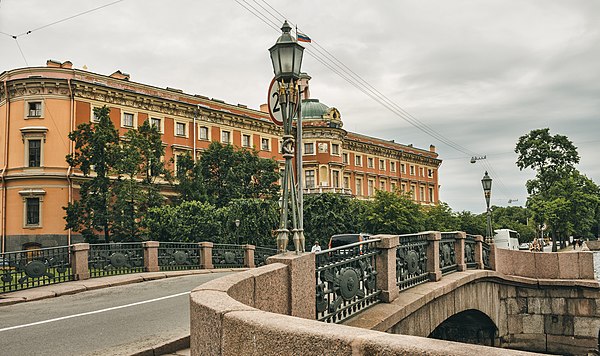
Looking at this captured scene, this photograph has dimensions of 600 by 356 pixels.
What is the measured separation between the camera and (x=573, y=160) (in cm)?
6462

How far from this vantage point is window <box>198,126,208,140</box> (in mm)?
52688

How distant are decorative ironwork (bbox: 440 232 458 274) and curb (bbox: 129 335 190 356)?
7317 mm

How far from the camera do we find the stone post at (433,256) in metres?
11.8

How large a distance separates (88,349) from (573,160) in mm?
68052

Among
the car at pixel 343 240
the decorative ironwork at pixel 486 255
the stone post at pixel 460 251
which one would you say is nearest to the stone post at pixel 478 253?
the decorative ironwork at pixel 486 255

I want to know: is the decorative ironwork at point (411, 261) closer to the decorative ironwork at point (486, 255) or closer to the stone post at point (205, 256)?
the decorative ironwork at point (486, 255)

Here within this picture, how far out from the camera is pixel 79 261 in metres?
16.3

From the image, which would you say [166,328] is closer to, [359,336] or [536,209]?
[359,336]

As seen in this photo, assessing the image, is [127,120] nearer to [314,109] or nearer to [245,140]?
[245,140]

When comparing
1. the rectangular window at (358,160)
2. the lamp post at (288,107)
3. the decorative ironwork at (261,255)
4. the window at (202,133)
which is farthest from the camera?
the rectangular window at (358,160)

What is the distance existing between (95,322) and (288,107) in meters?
5.20

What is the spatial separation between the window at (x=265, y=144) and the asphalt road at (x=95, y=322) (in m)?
46.0

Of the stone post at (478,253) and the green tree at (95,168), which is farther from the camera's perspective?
the green tree at (95,168)

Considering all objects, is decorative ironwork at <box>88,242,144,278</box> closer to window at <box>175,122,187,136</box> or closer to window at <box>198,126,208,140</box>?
window at <box>175,122,187,136</box>
